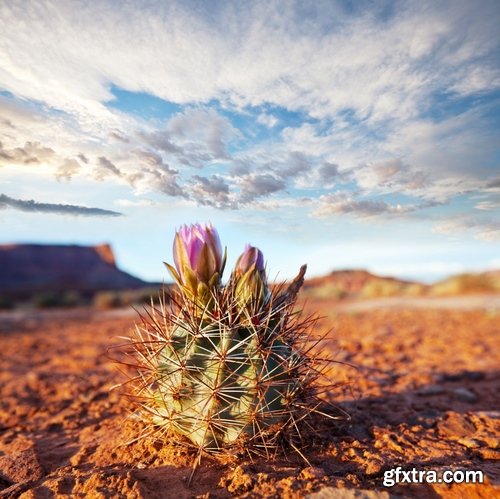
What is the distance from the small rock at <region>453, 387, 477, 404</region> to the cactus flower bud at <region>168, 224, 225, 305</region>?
282cm

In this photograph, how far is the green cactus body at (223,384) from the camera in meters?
2.40

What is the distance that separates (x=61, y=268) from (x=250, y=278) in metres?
67.6

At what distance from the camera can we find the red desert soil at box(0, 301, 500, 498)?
7.21ft

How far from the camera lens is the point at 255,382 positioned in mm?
2385

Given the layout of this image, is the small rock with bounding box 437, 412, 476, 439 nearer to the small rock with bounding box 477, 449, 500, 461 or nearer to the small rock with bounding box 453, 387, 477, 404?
the small rock with bounding box 477, 449, 500, 461

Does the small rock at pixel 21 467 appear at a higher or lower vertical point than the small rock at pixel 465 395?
lower

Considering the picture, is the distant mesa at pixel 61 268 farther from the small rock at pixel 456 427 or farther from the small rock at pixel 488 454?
the small rock at pixel 488 454

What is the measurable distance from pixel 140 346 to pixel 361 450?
1.51 metres

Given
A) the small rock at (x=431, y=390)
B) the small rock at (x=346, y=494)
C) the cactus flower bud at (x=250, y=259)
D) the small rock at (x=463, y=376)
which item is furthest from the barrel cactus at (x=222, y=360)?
the small rock at (x=463, y=376)

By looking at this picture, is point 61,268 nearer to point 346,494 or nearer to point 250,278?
point 250,278

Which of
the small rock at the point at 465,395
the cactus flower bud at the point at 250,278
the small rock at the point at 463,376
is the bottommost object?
the small rock at the point at 465,395

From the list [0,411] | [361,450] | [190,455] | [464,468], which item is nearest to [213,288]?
[190,455]

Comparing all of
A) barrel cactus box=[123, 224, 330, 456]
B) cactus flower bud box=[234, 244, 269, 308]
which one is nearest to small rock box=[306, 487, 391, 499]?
barrel cactus box=[123, 224, 330, 456]

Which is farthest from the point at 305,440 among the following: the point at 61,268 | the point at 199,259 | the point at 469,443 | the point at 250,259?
the point at 61,268
